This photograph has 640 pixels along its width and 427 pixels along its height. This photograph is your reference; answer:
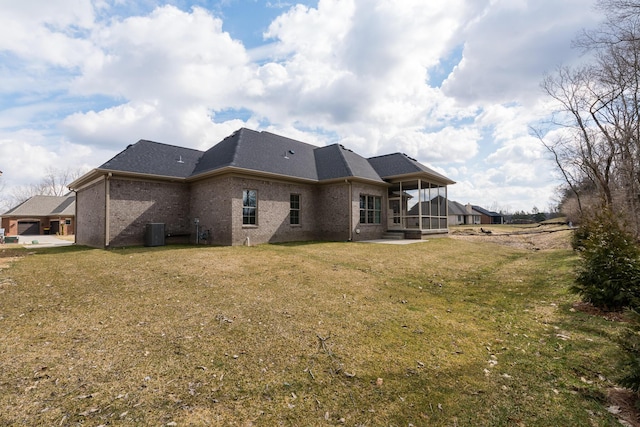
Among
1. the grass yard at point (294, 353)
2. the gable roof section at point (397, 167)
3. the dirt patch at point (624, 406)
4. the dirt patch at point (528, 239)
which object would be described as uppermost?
the gable roof section at point (397, 167)

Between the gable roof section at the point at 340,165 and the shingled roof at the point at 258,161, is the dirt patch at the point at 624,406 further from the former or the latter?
the gable roof section at the point at 340,165

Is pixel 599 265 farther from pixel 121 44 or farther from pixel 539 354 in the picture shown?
pixel 121 44

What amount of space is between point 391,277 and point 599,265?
4.52 metres

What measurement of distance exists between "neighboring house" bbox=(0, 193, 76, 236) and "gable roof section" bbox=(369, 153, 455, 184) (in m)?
36.7

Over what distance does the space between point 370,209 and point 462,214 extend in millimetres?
58846

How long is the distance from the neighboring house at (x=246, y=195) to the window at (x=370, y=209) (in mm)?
64

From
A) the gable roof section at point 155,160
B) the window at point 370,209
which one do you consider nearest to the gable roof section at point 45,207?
the gable roof section at point 155,160

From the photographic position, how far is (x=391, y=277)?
28.1 feet

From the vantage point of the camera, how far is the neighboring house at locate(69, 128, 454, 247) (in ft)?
46.8

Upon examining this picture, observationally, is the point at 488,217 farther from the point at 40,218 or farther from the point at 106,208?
the point at 40,218

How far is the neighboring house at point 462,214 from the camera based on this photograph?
219 feet

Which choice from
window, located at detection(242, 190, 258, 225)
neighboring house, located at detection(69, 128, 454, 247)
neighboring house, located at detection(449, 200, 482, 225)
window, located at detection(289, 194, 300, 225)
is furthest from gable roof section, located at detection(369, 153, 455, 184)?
neighboring house, located at detection(449, 200, 482, 225)

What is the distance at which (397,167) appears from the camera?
20.2m

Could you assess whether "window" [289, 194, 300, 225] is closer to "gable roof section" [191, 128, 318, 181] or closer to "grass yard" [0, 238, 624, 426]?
"gable roof section" [191, 128, 318, 181]
